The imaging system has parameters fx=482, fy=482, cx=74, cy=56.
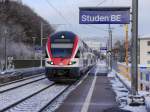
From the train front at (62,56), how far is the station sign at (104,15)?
4951 mm

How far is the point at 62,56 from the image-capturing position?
3095 cm

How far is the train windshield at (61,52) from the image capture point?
3097cm

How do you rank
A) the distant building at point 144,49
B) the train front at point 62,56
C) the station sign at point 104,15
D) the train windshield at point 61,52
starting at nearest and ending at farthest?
the station sign at point 104,15 → the train front at point 62,56 → the train windshield at point 61,52 → the distant building at point 144,49

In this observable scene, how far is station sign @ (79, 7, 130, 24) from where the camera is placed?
22077mm

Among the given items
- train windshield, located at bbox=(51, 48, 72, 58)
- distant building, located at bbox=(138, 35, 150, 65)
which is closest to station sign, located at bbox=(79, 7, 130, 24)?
train windshield, located at bbox=(51, 48, 72, 58)

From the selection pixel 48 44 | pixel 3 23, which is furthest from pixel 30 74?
pixel 3 23

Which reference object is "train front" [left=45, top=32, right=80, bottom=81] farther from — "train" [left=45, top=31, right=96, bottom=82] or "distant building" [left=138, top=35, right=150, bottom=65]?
"distant building" [left=138, top=35, right=150, bottom=65]

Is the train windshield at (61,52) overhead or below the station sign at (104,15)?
below

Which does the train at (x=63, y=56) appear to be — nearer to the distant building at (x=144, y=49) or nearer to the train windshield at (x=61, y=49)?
the train windshield at (x=61, y=49)

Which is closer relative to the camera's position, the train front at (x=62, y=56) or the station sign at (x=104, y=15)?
the station sign at (x=104, y=15)

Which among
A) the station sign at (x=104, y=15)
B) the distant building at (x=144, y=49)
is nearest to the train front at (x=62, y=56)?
the station sign at (x=104, y=15)

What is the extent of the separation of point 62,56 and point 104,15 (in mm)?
7176

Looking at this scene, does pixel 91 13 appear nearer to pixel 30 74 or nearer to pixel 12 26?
pixel 30 74

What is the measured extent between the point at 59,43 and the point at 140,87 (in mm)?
9070
